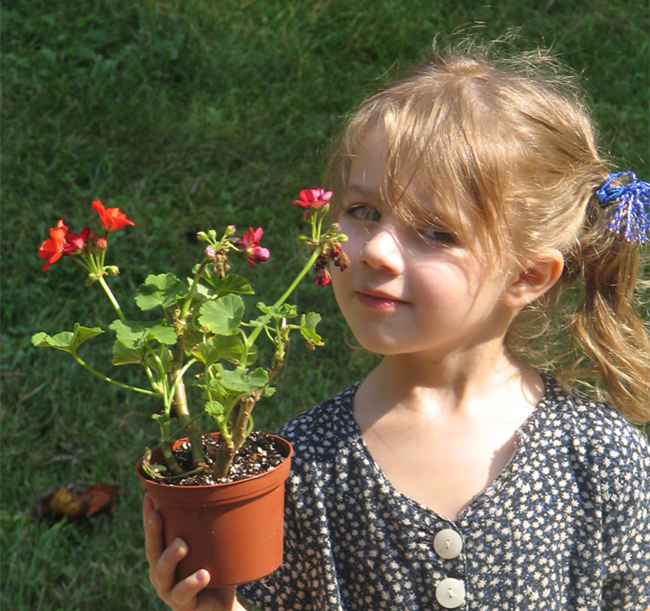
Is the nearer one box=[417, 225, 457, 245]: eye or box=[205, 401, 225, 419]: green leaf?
box=[205, 401, 225, 419]: green leaf

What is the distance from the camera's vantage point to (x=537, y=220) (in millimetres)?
1795

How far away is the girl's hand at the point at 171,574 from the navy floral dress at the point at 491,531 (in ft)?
1.00

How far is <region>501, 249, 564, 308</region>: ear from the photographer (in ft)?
5.96

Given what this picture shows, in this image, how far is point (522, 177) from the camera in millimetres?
1768

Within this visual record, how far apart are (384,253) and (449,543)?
1.86 ft

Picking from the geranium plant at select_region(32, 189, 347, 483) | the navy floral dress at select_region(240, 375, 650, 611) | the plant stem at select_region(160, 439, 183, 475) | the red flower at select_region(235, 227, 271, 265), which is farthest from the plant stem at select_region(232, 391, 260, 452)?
the navy floral dress at select_region(240, 375, 650, 611)

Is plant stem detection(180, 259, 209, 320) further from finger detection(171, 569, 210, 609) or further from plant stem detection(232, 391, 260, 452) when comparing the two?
finger detection(171, 569, 210, 609)

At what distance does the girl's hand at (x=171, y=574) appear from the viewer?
1.48 metres

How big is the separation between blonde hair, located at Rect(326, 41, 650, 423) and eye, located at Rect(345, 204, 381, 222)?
0.16 feet

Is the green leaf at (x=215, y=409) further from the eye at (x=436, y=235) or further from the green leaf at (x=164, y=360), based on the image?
the eye at (x=436, y=235)

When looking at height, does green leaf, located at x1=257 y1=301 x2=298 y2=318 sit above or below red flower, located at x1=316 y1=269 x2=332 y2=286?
below

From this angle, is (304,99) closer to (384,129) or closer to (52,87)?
(52,87)

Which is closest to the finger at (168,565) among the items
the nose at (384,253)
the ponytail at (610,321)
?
the nose at (384,253)

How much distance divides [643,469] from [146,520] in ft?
3.23
